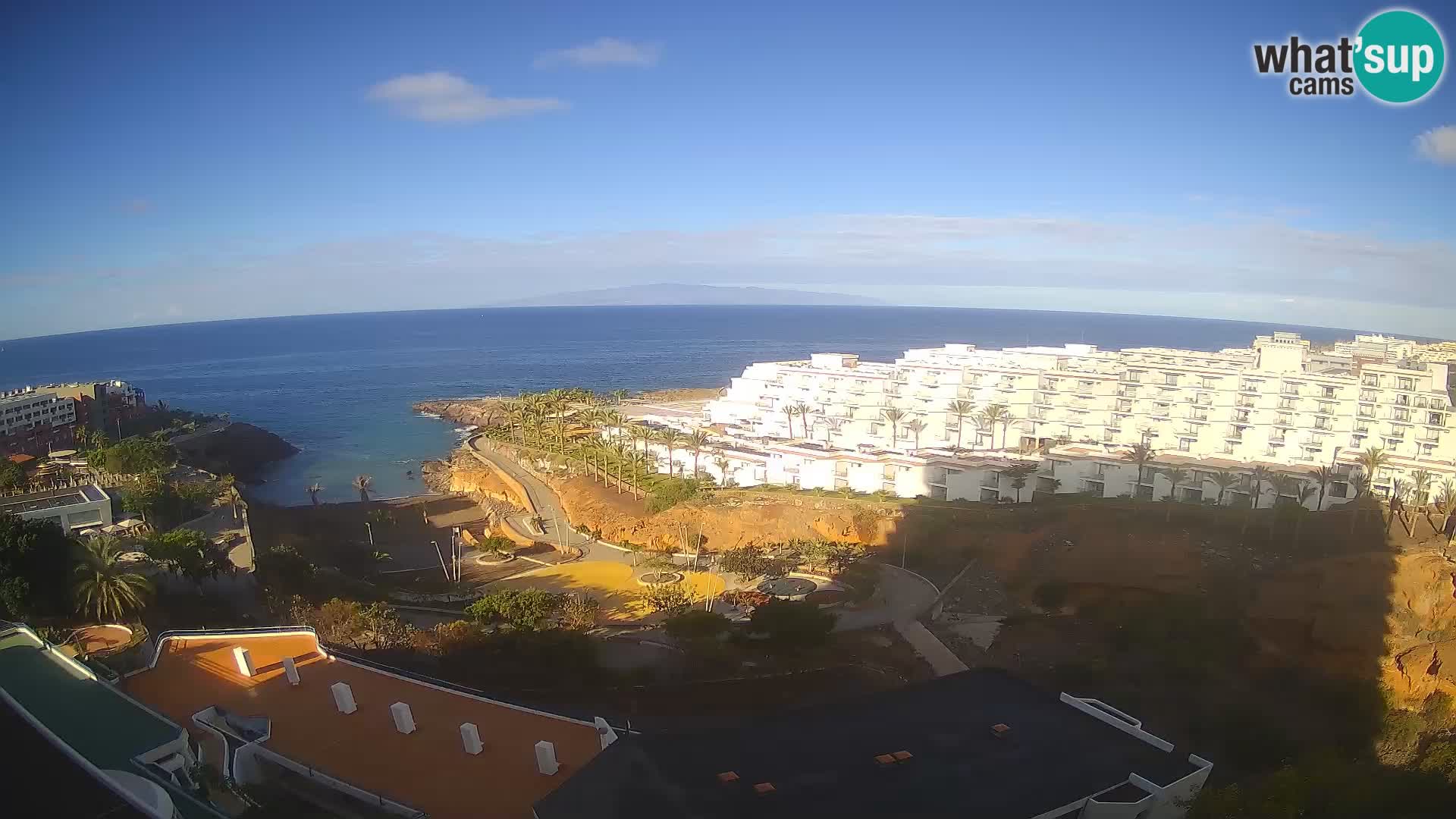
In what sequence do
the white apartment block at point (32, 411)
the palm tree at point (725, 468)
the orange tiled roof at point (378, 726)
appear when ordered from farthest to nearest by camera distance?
the white apartment block at point (32, 411) → the palm tree at point (725, 468) → the orange tiled roof at point (378, 726)

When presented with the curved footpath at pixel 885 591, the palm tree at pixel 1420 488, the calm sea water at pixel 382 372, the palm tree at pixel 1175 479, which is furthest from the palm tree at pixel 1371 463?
the calm sea water at pixel 382 372

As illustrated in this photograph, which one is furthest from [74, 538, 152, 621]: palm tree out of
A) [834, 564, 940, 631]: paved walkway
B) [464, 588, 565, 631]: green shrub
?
[834, 564, 940, 631]: paved walkway

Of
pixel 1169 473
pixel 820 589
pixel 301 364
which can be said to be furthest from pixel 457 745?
pixel 301 364

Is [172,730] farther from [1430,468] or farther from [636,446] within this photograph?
[1430,468]

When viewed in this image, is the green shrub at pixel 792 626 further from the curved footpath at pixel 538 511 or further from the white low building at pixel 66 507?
the white low building at pixel 66 507

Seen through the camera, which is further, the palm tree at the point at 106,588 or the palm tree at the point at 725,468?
the palm tree at the point at 725,468

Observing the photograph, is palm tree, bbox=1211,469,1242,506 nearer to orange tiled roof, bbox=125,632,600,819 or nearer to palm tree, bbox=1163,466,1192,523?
palm tree, bbox=1163,466,1192,523
